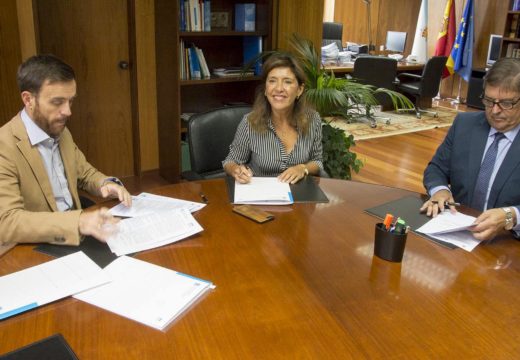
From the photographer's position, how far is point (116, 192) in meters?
1.67

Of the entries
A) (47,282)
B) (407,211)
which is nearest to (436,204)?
(407,211)

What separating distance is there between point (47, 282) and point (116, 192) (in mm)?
541

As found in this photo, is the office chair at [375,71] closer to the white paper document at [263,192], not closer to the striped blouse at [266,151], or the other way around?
the striped blouse at [266,151]

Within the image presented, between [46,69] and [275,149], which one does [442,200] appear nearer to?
[275,149]

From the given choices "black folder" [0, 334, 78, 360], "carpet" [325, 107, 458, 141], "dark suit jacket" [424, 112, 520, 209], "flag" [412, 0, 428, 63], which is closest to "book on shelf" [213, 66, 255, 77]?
"carpet" [325, 107, 458, 141]

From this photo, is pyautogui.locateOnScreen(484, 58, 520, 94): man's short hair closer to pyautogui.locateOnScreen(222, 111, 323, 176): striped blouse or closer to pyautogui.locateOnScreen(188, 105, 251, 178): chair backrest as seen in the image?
pyautogui.locateOnScreen(222, 111, 323, 176): striped blouse

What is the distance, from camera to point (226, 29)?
3.96 metres

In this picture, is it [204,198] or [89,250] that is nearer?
[89,250]

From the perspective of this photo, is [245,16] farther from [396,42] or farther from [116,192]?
[396,42]

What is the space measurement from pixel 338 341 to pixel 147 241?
2.16ft

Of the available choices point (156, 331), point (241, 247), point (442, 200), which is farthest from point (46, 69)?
point (442, 200)

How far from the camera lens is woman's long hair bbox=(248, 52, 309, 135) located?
2.24 m

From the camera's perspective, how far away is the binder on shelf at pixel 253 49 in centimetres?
390

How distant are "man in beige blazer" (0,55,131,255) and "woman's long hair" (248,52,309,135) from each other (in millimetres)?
786
